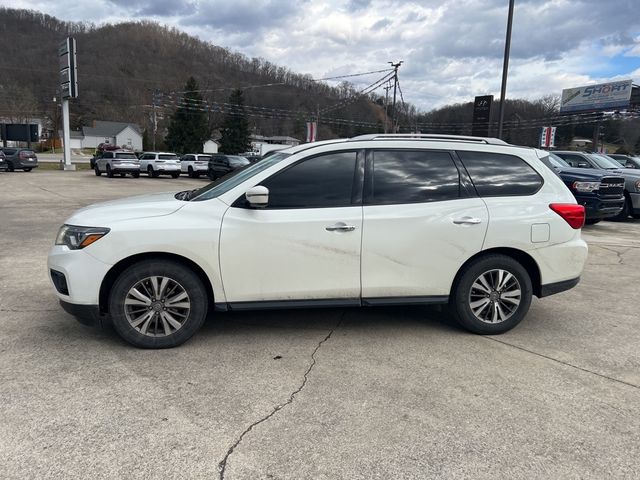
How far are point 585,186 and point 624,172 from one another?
3.11 m

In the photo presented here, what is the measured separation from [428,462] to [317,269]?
1873 mm

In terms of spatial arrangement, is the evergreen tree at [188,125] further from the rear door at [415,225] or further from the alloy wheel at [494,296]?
the alloy wheel at [494,296]

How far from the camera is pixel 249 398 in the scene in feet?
11.0

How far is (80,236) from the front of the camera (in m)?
3.96

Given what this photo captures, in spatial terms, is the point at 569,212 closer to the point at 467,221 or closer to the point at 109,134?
the point at 467,221

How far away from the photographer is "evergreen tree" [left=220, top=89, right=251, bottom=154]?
63938mm

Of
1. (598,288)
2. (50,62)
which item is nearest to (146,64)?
(50,62)

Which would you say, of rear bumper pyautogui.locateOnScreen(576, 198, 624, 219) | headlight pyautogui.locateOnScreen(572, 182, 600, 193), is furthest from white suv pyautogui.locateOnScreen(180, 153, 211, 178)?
rear bumper pyautogui.locateOnScreen(576, 198, 624, 219)

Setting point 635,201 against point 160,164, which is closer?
point 635,201

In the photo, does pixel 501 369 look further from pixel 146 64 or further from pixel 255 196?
pixel 146 64

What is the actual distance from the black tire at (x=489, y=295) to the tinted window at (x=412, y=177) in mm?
710

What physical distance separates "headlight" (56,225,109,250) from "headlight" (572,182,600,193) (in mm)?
11001

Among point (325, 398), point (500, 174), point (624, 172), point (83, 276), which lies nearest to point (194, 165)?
point (624, 172)

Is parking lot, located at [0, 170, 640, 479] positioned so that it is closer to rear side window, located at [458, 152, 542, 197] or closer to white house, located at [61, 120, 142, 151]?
rear side window, located at [458, 152, 542, 197]
